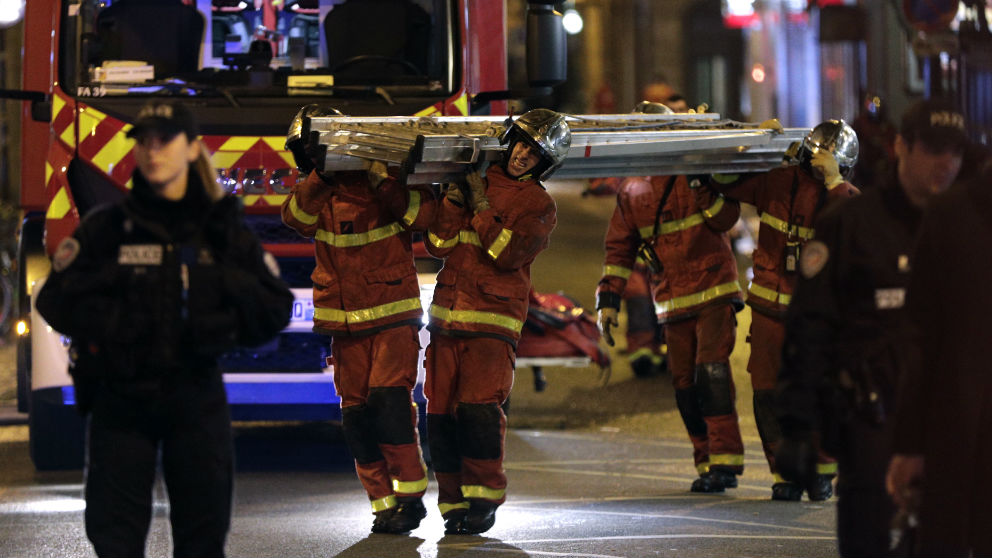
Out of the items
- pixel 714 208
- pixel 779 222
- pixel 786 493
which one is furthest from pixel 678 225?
pixel 786 493

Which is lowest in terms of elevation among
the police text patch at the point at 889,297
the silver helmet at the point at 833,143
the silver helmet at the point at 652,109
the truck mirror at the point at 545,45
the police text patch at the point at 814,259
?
the police text patch at the point at 889,297

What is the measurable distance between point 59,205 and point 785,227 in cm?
354

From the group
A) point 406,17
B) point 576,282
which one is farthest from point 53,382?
point 576,282

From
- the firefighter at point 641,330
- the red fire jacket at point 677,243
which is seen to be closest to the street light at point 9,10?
the firefighter at point 641,330

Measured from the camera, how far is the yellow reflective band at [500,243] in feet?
A: 22.2

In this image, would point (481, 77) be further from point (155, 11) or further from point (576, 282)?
point (576, 282)

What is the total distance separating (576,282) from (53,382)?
10189mm

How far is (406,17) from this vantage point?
8.56 m

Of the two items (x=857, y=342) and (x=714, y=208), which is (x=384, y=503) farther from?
(x=857, y=342)

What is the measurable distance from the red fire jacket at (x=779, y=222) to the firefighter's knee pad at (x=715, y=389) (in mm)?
383

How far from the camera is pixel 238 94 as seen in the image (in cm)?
832

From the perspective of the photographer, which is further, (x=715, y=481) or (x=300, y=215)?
(x=715, y=481)

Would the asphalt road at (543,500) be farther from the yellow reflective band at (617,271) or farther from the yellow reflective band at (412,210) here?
the yellow reflective band at (412,210)

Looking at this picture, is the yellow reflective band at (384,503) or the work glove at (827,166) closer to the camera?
the yellow reflective band at (384,503)
